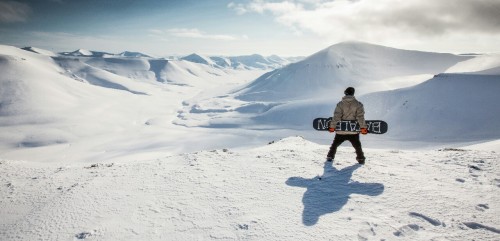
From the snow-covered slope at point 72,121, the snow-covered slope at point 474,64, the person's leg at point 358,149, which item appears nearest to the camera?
the person's leg at point 358,149

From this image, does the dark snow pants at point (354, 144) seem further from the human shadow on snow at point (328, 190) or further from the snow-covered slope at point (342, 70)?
the snow-covered slope at point (342, 70)

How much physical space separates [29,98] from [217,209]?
467 feet

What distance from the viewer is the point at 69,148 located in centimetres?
7119

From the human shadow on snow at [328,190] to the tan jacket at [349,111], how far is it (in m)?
1.24

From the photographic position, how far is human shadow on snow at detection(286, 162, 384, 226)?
486 centimetres

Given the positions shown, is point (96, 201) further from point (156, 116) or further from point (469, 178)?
point (156, 116)

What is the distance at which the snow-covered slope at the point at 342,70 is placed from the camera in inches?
5364

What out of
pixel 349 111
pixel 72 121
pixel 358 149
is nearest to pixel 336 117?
pixel 349 111

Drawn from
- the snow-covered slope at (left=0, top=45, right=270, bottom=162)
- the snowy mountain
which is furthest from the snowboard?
the snow-covered slope at (left=0, top=45, right=270, bottom=162)

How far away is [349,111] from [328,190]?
2.48 meters

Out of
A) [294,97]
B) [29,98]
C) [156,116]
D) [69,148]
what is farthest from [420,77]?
[29,98]

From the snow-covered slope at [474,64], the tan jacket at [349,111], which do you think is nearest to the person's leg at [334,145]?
the tan jacket at [349,111]

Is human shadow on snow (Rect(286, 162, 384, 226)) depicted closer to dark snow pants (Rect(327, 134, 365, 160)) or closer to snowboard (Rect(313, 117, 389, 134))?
dark snow pants (Rect(327, 134, 365, 160))

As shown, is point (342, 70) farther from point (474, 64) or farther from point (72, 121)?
point (72, 121)
